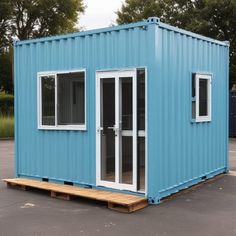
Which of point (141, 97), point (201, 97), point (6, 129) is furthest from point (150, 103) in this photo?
point (6, 129)

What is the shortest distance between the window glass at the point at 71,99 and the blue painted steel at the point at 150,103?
224mm

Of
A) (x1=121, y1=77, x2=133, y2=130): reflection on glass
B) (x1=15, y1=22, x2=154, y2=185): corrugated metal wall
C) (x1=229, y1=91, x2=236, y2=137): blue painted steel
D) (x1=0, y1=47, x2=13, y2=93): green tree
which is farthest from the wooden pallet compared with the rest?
(x1=0, y1=47, x2=13, y2=93): green tree

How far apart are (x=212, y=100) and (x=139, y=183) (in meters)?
3.10

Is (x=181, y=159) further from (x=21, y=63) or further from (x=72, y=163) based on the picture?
(x=21, y=63)

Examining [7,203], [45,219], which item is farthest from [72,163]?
[45,219]

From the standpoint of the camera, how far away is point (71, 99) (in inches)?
380

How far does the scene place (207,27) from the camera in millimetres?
25969

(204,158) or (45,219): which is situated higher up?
(204,158)

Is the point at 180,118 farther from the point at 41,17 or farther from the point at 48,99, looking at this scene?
the point at 41,17

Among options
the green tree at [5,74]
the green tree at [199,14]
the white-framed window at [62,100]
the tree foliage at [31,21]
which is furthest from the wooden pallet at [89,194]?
the green tree at [5,74]

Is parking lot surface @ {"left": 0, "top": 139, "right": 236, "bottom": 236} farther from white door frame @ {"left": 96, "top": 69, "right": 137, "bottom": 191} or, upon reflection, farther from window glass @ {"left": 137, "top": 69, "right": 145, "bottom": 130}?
window glass @ {"left": 137, "top": 69, "right": 145, "bottom": 130}

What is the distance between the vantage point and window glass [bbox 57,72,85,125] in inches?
372

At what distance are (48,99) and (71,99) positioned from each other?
617mm

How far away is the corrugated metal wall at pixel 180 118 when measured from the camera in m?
8.24
